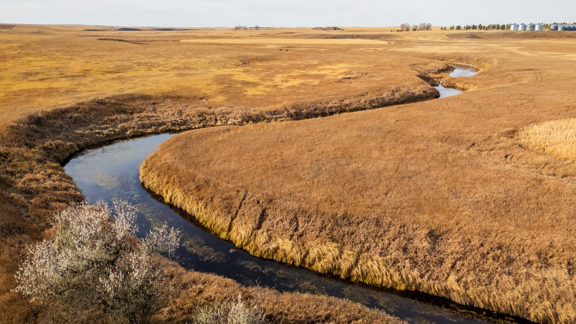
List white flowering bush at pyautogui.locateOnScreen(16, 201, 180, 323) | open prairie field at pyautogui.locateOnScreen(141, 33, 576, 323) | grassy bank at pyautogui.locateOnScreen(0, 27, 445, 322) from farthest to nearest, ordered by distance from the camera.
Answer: open prairie field at pyautogui.locateOnScreen(141, 33, 576, 323) → grassy bank at pyautogui.locateOnScreen(0, 27, 445, 322) → white flowering bush at pyautogui.locateOnScreen(16, 201, 180, 323)

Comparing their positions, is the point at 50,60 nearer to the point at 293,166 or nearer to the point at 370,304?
the point at 293,166

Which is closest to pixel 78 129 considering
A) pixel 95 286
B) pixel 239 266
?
pixel 239 266

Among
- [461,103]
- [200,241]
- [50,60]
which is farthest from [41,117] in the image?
[50,60]

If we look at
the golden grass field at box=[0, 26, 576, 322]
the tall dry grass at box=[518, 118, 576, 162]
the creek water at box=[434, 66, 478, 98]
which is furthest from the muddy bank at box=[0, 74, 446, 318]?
the tall dry grass at box=[518, 118, 576, 162]

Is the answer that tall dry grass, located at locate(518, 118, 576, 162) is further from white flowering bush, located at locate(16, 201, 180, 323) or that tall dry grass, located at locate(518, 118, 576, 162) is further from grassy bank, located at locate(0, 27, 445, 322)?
white flowering bush, located at locate(16, 201, 180, 323)

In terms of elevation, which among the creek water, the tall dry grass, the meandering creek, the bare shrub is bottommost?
the meandering creek
